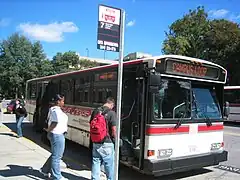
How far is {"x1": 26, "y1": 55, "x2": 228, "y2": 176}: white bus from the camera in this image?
6.84m

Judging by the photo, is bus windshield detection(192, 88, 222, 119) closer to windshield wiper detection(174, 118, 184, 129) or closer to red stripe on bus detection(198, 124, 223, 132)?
red stripe on bus detection(198, 124, 223, 132)

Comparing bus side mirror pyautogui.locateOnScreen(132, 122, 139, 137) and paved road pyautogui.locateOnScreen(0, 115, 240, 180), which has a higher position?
bus side mirror pyautogui.locateOnScreen(132, 122, 139, 137)

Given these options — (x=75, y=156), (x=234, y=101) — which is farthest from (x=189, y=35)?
(x=75, y=156)

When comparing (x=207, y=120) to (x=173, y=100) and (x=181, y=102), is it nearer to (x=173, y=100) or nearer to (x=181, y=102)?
(x=181, y=102)

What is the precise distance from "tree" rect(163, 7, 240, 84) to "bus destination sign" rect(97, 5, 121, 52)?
3287 centimetres

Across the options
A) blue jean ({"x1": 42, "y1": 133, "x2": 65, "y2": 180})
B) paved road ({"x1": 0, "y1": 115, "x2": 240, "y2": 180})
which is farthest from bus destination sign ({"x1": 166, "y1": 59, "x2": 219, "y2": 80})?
blue jean ({"x1": 42, "y1": 133, "x2": 65, "y2": 180})

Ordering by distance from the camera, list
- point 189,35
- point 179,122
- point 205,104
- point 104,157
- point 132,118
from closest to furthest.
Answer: point 104,157
point 179,122
point 132,118
point 205,104
point 189,35

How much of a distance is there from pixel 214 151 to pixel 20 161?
199 inches

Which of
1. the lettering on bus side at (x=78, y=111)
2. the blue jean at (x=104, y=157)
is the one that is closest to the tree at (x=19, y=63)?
the lettering on bus side at (x=78, y=111)

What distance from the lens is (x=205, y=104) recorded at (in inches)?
309

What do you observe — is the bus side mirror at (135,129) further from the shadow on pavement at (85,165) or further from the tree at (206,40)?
the tree at (206,40)

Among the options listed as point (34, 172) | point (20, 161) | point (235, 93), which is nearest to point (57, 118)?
point (34, 172)

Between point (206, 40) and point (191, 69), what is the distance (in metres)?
34.9

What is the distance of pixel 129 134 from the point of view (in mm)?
7781
